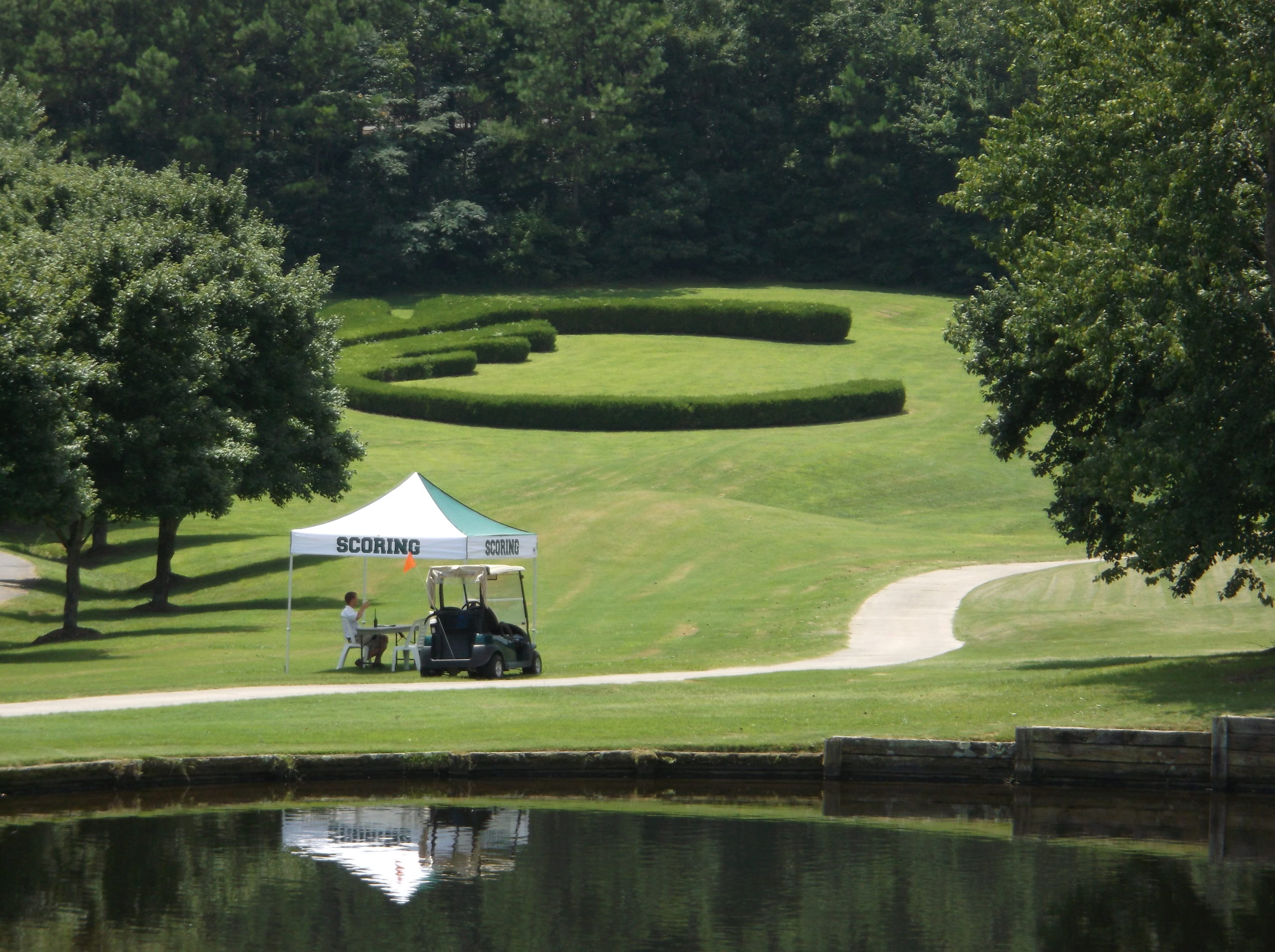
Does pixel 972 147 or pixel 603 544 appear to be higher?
pixel 972 147

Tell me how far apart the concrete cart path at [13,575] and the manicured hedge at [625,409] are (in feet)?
61.0

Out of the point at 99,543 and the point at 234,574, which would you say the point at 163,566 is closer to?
the point at 234,574

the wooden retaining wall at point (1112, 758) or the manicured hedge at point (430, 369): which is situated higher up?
the manicured hedge at point (430, 369)

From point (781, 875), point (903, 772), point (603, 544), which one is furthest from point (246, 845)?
point (603, 544)

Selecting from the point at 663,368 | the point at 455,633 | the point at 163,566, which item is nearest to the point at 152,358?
the point at 163,566

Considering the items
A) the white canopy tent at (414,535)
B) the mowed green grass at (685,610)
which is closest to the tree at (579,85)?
the mowed green grass at (685,610)

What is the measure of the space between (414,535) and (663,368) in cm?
4363

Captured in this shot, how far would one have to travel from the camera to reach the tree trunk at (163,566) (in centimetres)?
3684

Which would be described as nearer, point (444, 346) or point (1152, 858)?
point (1152, 858)

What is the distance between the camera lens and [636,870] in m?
13.1

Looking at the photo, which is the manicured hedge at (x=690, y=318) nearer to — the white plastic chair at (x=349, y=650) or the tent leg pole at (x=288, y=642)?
the tent leg pole at (x=288, y=642)

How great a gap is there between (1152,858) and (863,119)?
3238 inches

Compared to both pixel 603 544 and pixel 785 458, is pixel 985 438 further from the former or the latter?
pixel 603 544

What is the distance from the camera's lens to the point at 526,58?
289 feet
